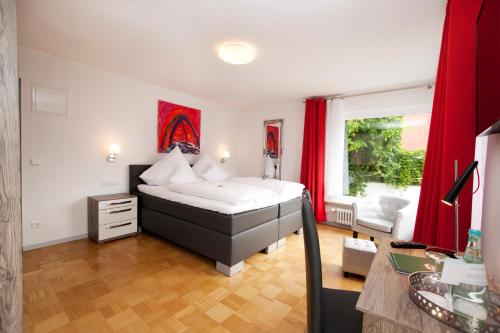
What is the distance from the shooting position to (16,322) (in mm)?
1278

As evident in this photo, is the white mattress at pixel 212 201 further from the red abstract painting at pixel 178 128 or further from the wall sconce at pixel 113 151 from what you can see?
the red abstract painting at pixel 178 128

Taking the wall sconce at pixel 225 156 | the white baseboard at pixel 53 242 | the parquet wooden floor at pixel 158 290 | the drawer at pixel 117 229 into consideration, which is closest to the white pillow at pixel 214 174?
the wall sconce at pixel 225 156

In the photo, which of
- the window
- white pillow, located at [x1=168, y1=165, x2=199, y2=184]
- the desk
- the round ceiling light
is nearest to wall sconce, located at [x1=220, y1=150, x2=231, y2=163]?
white pillow, located at [x1=168, y1=165, x2=199, y2=184]

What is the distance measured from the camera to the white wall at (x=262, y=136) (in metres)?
4.61

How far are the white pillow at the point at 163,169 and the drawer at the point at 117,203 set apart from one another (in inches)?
16.8

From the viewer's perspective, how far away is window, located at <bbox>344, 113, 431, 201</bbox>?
3.62 metres

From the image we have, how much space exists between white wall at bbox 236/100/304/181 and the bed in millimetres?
1410

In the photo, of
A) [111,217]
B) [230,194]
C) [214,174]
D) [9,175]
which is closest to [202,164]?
[214,174]

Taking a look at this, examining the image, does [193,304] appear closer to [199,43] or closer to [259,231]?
[259,231]

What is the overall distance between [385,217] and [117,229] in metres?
3.93

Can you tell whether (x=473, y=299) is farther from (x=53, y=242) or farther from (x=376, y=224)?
(x=53, y=242)

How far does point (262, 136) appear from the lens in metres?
5.12

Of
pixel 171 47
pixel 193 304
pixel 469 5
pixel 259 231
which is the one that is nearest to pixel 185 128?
pixel 171 47

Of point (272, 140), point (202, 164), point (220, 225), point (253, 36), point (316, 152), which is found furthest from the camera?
point (272, 140)
